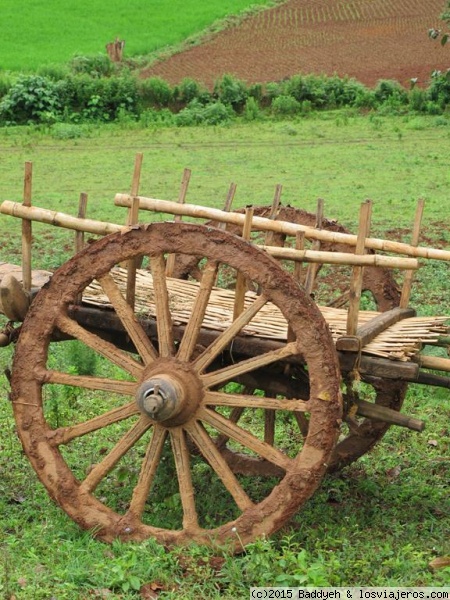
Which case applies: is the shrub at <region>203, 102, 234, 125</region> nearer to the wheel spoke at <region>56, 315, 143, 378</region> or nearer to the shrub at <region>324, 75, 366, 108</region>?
the shrub at <region>324, 75, 366, 108</region>

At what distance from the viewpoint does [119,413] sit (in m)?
4.62

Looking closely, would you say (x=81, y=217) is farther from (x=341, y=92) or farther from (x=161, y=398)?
(x=341, y=92)

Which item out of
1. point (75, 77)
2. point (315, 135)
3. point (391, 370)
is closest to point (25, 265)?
point (391, 370)

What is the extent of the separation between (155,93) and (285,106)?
9.48 feet

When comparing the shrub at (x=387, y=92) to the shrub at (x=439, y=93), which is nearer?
the shrub at (x=439, y=93)

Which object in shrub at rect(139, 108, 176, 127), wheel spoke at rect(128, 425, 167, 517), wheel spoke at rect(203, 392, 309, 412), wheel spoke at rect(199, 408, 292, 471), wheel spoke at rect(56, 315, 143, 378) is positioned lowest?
wheel spoke at rect(128, 425, 167, 517)

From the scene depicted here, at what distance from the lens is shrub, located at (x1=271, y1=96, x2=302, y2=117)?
20078 millimetres

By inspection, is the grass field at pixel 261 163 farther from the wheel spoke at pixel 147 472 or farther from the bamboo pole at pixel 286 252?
the wheel spoke at pixel 147 472

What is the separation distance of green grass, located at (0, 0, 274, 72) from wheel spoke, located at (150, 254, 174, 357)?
73.8 feet

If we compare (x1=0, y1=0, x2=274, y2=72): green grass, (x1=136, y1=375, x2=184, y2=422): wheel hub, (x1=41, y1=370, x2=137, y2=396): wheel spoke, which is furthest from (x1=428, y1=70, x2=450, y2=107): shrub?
(x1=136, y1=375, x2=184, y2=422): wheel hub

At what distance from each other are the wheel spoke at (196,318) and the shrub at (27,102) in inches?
631

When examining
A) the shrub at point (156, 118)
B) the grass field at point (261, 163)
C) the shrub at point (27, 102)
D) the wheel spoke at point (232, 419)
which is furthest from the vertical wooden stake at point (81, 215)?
the shrub at point (27, 102)

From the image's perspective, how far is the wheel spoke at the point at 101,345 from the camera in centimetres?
459

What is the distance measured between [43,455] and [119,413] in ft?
1.35
